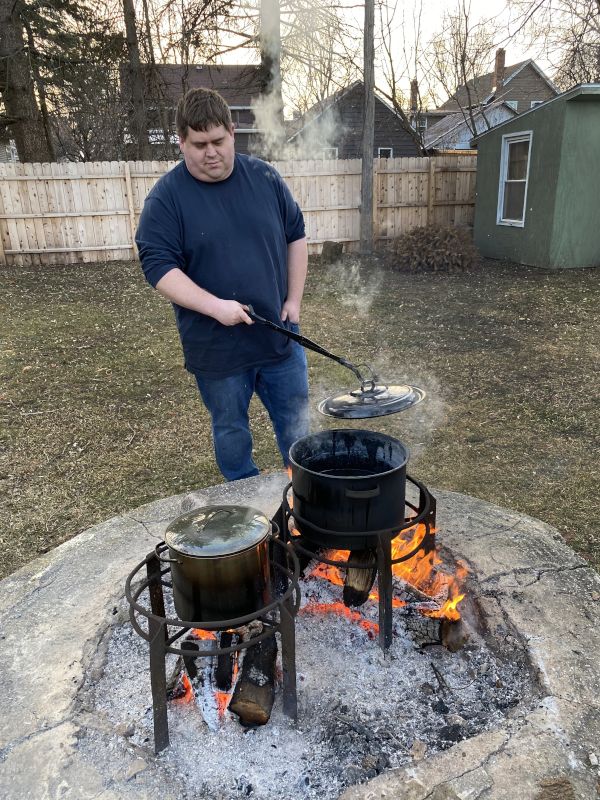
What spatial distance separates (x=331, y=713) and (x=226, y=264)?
1.70 metres

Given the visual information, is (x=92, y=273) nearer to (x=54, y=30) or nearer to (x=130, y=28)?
(x=54, y=30)

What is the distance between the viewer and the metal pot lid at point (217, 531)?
151cm

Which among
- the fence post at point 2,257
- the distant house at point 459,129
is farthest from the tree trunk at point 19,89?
the distant house at point 459,129

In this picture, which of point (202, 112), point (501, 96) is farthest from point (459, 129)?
point (202, 112)

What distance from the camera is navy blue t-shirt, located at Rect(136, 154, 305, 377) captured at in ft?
7.52

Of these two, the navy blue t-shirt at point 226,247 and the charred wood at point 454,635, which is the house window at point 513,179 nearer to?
the navy blue t-shirt at point 226,247

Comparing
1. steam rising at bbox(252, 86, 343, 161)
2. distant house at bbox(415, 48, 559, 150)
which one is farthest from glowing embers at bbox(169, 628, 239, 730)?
distant house at bbox(415, 48, 559, 150)

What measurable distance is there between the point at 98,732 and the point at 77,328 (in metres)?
6.42

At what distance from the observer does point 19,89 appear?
35.3 ft

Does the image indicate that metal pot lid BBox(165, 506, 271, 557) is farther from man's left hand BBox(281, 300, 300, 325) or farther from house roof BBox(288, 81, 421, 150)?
house roof BBox(288, 81, 421, 150)

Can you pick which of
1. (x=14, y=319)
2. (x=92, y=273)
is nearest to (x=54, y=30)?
(x=92, y=273)

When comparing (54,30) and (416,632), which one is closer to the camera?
(416,632)

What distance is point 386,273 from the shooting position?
405 inches

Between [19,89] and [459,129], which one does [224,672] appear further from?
[459,129]
